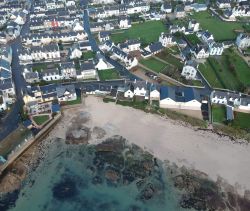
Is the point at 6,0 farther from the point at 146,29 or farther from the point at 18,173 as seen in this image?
the point at 18,173

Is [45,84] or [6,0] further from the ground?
[6,0]

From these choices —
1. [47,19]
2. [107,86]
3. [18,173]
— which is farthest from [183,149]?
[47,19]

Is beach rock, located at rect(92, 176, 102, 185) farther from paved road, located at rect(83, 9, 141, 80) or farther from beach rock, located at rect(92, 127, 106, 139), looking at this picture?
paved road, located at rect(83, 9, 141, 80)

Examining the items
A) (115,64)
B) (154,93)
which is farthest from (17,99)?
(154,93)

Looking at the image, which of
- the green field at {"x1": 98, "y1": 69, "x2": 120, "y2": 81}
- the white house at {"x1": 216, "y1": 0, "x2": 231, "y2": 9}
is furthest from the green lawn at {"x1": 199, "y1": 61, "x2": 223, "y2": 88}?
the white house at {"x1": 216, "y1": 0, "x2": 231, "y2": 9}

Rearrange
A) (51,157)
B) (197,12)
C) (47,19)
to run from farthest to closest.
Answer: (197,12)
(47,19)
(51,157)

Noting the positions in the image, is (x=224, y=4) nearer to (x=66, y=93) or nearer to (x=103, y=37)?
(x=103, y=37)

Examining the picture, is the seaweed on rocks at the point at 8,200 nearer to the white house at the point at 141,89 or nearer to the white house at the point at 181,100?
the white house at the point at 141,89
